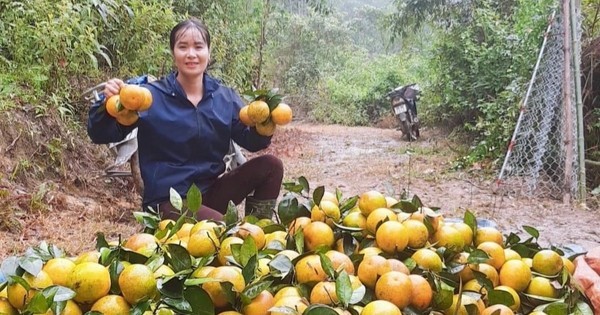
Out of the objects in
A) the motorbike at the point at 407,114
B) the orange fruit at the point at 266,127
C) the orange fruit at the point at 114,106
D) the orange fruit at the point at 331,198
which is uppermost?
the orange fruit at the point at 114,106

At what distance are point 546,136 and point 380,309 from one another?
4.39 m

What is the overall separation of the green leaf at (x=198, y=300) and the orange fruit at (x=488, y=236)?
0.72 meters

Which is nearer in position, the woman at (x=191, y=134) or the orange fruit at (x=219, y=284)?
the orange fruit at (x=219, y=284)

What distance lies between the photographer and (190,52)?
Answer: 2531mm

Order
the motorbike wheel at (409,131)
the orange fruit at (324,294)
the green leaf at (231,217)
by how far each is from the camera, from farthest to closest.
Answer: the motorbike wheel at (409,131), the green leaf at (231,217), the orange fruit at (324,294)

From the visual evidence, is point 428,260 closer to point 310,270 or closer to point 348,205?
point 310,270

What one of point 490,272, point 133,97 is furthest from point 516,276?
point 133,97

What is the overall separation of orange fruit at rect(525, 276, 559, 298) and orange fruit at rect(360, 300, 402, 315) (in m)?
0.40

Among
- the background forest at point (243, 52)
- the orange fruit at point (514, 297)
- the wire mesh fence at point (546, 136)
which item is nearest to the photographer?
the orange fruit at point (514, 297)

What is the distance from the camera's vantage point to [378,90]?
16938mm

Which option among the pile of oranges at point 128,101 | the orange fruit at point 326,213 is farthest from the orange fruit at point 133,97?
the orange fruit at point 326,213

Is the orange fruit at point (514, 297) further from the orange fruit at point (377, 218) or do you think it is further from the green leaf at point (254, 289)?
the green leaf at point (254, 289)

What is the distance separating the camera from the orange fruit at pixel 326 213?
1.39 meters

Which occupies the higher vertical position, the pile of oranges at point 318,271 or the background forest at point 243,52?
the background forest at point 243,52
